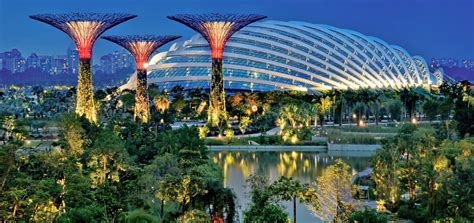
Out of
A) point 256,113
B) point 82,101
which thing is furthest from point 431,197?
point 256,113

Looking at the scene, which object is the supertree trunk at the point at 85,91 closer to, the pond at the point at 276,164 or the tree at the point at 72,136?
the pond at the point at 276,164

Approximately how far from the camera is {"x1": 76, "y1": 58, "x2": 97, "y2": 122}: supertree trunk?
2228 inches

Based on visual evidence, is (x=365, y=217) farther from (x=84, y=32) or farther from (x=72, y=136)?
(x=84, y=32)

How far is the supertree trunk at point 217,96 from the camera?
63.3m

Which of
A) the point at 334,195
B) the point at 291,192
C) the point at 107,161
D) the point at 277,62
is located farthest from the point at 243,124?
the point at 291,192

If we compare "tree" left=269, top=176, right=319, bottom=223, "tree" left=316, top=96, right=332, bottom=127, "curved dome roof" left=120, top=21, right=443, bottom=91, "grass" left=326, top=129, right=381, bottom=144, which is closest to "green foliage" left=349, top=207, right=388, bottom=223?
"tree" left=269, top=176, right=319, bottom=223

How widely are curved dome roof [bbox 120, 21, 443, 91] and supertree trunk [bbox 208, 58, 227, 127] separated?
32523 millimetres

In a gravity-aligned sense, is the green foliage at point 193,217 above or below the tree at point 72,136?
below

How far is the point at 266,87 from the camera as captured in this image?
96.7 meters

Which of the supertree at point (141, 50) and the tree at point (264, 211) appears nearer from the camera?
the tree at point (264, 211)

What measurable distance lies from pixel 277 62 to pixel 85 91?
45.9 m

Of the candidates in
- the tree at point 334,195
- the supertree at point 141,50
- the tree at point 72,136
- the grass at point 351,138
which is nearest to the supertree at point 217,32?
the supertree at point 141,50

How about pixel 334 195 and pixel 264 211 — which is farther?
pixel 334 195

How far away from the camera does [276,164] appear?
1933 inches
